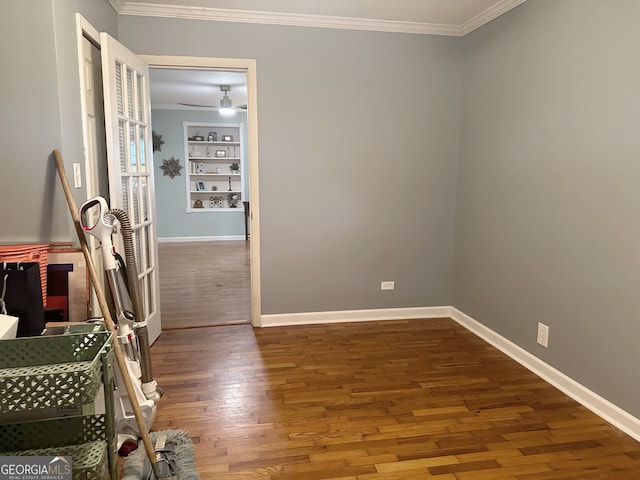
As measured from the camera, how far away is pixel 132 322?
2.15 metres

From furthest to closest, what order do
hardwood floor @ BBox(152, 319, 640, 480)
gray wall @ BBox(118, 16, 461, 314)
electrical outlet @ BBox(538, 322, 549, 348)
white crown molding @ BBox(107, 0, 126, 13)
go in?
gray wall @ BBox(118, 16, 461, 314) < white crown molding @ BBox(107, 0, 126, 13) < electrical outlet @ BBox(538, 322, 549, 348) < hardwood floor @ BBox(152, 319, 640, 480)

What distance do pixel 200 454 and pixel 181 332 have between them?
1682mm

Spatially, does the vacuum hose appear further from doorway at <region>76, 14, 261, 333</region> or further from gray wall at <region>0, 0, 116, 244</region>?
doorway at <region>76, 14, 261, 333</region>

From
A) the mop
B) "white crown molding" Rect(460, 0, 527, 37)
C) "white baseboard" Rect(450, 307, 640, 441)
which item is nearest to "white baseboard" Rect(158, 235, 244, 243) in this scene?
"white baseboard" Rect(450, 307, 640, 441)

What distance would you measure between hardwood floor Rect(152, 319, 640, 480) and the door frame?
1.48 ft

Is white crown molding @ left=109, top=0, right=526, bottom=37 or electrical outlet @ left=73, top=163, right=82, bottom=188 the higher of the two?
white crown molding @ left=109, top=0, right=526, bottom=37

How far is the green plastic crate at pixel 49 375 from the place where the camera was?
51.7 inches

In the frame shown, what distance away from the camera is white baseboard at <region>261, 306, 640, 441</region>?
229 centimetres

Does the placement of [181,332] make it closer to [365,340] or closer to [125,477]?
[365,340]

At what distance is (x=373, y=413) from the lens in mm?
2357

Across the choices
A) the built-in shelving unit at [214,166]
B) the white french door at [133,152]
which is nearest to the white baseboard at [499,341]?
the white french door at [133,152]

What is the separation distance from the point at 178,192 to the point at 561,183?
7150 mm

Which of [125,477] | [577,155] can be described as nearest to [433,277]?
[577,155]

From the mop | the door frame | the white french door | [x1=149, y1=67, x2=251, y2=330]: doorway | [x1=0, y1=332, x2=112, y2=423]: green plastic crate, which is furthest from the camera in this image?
[x1=149, y1=67, x2=251, y2=330]: doorway
